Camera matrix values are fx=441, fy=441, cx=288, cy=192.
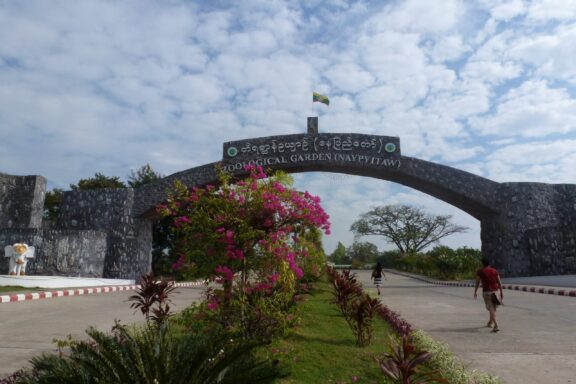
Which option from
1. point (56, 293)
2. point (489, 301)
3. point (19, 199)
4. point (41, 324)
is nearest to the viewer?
point (489, 301)

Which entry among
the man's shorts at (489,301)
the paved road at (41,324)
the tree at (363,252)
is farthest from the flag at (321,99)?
the tree at (363,252)

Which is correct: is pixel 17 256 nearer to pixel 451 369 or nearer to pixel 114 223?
pixel 114 223

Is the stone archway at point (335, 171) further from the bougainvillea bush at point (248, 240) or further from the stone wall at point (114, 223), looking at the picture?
the bougainvillea bush at point (248, 240)

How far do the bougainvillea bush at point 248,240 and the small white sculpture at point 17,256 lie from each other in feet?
45.8

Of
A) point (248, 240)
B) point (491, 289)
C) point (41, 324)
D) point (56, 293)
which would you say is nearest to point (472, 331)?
point (491, 289)

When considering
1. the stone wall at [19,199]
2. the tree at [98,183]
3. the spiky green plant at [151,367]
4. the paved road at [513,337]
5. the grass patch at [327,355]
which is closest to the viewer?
the spiky green plant at [151,367]

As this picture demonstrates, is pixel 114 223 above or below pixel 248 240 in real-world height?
above

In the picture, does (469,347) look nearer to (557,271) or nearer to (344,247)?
(557,271)

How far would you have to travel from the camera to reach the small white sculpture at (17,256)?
1719 centimetres

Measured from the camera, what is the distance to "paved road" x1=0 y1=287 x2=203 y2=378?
5508 mm

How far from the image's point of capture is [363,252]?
281ft

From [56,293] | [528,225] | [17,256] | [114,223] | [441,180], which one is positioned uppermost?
[441,180]

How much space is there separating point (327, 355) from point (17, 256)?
53.4ft

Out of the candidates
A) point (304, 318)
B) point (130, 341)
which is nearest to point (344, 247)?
point (304, 318)
